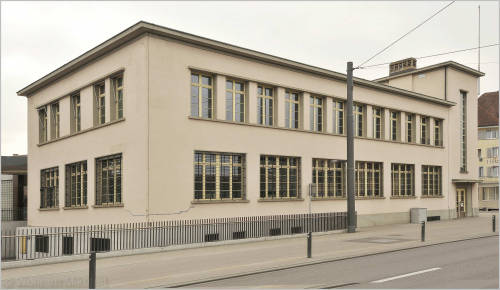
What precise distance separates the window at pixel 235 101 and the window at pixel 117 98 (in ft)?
15.8

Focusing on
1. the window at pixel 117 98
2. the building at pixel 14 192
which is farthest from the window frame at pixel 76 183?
the building at pixel 14 192

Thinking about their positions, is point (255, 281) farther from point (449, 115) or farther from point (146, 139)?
point (449, 115)

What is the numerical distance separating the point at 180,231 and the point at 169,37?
7974 mm

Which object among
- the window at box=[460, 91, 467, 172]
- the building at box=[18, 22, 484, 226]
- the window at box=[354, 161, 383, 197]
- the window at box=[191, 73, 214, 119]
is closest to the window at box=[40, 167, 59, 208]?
the building at box=[18, 22, 484, 226]

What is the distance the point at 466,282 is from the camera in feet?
35.5

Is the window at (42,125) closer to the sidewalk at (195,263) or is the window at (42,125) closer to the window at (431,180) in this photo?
the sidewalk at (195,263)

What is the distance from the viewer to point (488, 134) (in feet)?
232

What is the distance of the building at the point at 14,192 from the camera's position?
40.2 meters

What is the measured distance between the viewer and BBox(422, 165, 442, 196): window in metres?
37.8

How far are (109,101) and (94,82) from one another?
1.90 meters

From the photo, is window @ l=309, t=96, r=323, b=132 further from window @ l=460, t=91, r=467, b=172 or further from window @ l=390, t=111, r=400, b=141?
window @ l=460, t=91, r=467, b=172

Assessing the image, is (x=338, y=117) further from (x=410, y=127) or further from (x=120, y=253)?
(x=120, y=253)

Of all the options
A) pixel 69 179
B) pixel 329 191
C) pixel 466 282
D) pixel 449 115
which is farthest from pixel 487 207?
pixel 466 282

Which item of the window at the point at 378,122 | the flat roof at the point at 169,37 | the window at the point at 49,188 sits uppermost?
the flat roof at the point at 169,37
